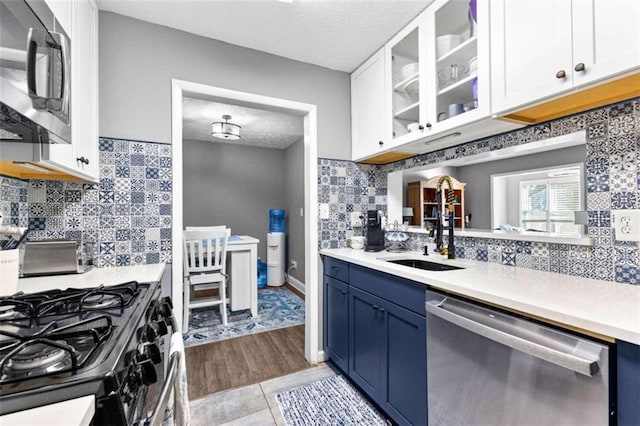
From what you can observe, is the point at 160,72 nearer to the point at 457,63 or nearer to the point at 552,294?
the point at 457,63

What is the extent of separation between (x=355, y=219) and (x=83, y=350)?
194cm

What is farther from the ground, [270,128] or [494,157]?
[270,128]

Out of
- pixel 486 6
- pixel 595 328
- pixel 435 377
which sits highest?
pixel 486 6

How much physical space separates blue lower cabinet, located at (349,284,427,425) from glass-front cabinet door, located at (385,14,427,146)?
1.06m

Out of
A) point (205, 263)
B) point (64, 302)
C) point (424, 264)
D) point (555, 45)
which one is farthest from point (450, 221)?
point (205, 263)

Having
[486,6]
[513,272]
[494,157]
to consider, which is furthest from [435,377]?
[486,6]

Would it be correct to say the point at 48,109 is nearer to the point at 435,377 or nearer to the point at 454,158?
the point at 435,377

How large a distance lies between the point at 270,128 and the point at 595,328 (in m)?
3.79

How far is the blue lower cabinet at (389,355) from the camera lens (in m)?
1.30

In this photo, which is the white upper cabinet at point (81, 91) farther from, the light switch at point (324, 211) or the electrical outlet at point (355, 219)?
the electrical outlet at point (355, 219)

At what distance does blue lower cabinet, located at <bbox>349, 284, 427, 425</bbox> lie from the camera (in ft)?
4.27

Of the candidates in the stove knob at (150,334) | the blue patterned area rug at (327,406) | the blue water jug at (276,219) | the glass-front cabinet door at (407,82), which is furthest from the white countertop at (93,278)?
the blue water jug at (276,219)

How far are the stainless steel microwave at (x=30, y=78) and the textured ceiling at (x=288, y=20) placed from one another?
847 millimetres

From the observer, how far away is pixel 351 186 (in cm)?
238
